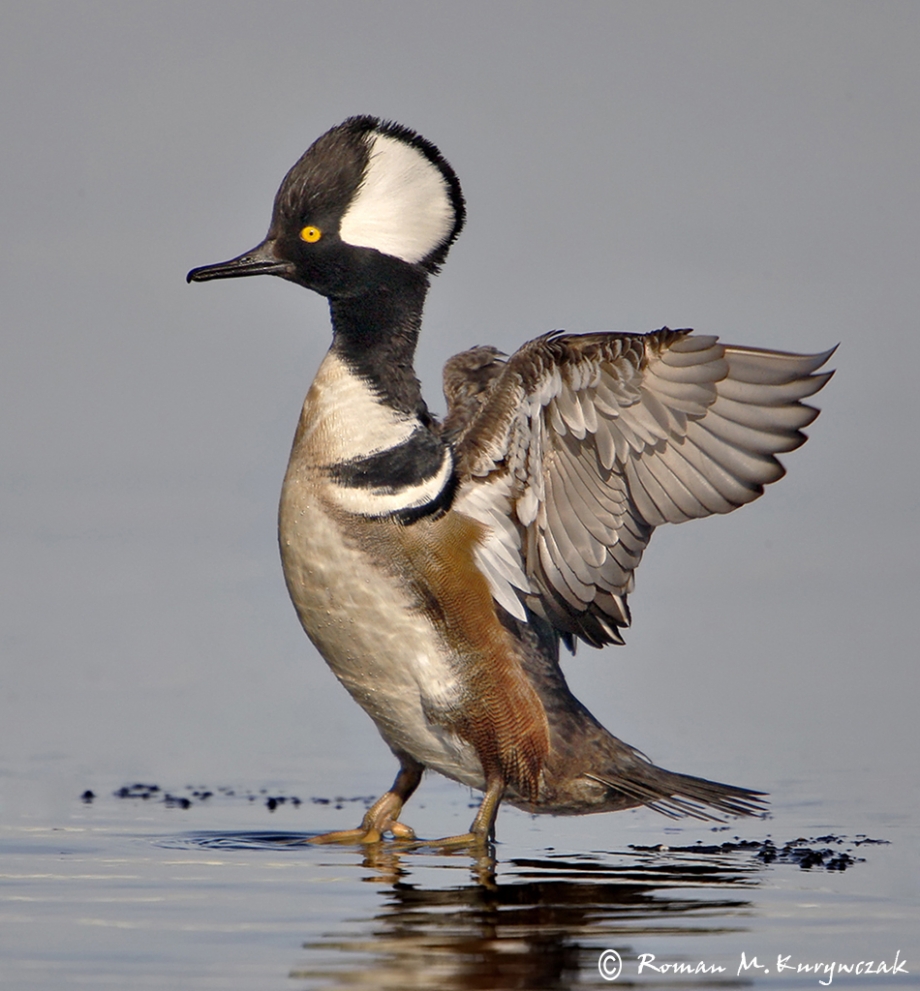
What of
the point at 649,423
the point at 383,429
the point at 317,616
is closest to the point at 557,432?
the point at 649,423

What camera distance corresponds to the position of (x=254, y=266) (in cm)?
686

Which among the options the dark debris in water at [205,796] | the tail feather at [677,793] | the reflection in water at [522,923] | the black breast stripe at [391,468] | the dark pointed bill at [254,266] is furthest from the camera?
the dark debris in water at [205,796]

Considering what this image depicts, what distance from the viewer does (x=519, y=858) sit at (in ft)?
20.1

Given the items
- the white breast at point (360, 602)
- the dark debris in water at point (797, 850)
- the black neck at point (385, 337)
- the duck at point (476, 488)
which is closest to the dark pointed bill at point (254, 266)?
the duck at point (476, 488)

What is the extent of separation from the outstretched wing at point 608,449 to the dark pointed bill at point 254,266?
3.88 ft

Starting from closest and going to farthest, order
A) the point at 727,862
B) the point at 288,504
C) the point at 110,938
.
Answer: the point at 110,938
the point at 727,862
the point at 288,504

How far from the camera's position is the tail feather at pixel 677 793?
6484 millimetres

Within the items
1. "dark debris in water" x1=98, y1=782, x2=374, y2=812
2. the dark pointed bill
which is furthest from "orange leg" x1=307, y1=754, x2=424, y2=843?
the dark pointed bill

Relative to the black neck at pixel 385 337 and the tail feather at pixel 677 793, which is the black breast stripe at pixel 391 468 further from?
the tail feather at pixel 677 793

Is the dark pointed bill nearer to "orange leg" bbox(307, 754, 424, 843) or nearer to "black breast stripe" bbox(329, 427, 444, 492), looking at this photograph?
"black breast stripe" bbox(329, 427, 444, 492)

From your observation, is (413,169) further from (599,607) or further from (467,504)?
(599,607)

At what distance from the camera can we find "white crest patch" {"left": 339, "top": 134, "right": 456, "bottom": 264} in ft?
21.6

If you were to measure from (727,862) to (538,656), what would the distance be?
116 centimetres

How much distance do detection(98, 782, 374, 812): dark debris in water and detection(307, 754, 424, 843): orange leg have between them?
0.73 metres
